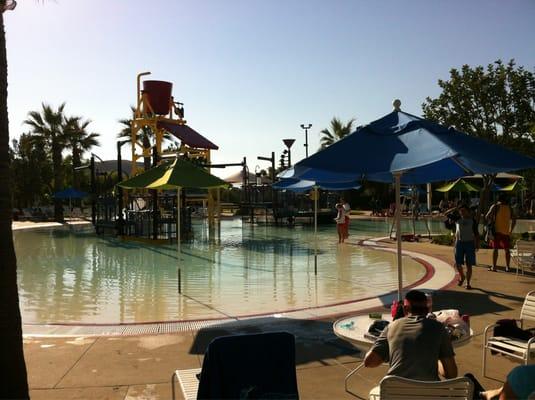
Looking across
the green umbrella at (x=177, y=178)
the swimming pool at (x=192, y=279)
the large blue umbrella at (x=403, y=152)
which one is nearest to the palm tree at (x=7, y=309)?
the large blue umbrella at (x=403, y=152)

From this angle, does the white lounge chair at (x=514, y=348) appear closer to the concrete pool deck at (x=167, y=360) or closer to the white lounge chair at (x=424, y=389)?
the concrete pool deck at (x=167, y=360)

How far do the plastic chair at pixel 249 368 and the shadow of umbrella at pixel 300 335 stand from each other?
2267 mm

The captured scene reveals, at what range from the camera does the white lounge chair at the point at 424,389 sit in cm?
306

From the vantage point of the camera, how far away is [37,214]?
38.1 meters

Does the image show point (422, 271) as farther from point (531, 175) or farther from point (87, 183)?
point (87, 183)

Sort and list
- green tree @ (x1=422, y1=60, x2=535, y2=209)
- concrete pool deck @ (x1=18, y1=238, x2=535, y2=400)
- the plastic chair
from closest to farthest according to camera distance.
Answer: the plastic chair
concrete pool deck @ (x1=18, y1=238, x2=535, y2=400)
green tree @ (x1=422, y1=60, x2=535, y2=209)

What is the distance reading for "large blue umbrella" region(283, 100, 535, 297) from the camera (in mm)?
5652

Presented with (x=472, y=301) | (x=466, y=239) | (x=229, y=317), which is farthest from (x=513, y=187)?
(x=229, y=317)

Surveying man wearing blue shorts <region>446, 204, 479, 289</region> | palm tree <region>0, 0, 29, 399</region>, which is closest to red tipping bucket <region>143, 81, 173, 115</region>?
man wearing blue shorts <region>446, 204, 479, 289</region>

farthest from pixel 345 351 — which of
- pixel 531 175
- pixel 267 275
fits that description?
pixel 531 175

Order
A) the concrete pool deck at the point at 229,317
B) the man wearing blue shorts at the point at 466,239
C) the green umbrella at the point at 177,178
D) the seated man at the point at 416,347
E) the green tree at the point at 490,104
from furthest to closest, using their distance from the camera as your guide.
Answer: the green tree at the point at 490,104 < the green umbrella at the point at 177,178 < the man wearing blue shorts at the point at 466,239 < the concrete pool deck at the point at 229,317 < the seated man at the point at 416,347

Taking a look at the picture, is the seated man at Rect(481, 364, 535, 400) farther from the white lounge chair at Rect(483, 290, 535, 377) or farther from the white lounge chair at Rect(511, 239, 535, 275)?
the white lounge chair at Rect(511, 239, 535, 275)

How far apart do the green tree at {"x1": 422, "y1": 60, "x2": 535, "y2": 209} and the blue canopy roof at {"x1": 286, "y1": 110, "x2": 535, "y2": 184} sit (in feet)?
42.5

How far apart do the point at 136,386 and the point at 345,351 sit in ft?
7.80
